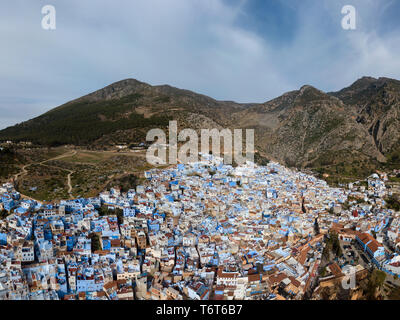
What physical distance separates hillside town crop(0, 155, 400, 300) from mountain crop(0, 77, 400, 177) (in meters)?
10.0

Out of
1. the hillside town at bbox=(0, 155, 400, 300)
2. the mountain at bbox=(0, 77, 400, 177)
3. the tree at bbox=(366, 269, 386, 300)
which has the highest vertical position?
the mountain at bbox=(0, 77, 400, 177)

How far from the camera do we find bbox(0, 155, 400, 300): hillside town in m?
6.41

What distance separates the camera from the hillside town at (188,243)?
6406mm

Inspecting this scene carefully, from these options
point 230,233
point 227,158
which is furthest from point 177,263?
point 227,158

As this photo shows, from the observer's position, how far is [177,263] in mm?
7531

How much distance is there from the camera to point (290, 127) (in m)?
30.8

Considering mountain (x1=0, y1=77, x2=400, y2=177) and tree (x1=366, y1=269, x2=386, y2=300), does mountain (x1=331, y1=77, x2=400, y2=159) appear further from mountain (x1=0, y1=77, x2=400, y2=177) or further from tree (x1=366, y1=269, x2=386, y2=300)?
tree (x1=366, y1=269, x2=386, y2=300)

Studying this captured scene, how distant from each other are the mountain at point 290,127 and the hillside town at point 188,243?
10006mm

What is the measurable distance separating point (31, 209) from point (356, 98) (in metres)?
47.6

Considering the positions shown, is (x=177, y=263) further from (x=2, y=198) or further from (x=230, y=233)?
(x=2, y=198)

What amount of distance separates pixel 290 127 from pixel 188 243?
25.3 m

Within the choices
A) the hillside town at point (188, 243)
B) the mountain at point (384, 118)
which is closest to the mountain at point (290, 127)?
the mountain at point (384, 118)

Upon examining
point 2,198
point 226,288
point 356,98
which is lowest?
point 226,288

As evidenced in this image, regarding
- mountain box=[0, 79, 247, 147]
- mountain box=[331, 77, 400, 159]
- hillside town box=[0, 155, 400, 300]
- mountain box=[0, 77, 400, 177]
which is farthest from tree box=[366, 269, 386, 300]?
mountain box=[331, 77, 400, 159]
